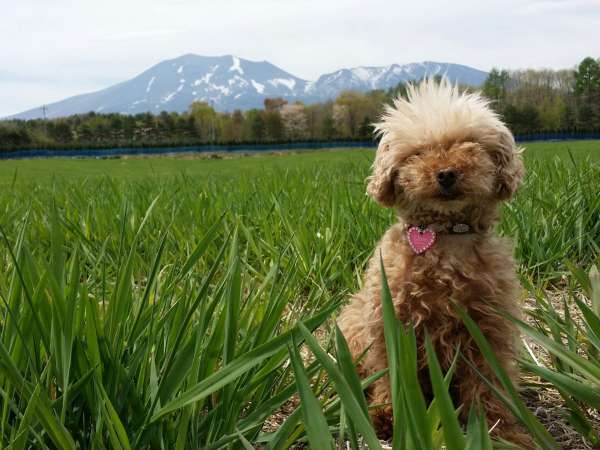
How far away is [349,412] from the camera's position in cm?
97

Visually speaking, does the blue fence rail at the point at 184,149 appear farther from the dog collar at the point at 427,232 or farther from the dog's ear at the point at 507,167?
the dog collar at the point at 427,232

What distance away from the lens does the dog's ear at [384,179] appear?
6.50 ft

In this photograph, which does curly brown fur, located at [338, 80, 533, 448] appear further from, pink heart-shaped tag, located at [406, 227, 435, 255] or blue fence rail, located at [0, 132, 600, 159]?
blue fence rail, located at [0, 132, 600, 159]

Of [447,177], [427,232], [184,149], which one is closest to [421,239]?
[427,232]

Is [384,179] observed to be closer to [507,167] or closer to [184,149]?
[507,167]

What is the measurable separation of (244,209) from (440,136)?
1.84 metres

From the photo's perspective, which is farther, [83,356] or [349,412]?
[83,356]

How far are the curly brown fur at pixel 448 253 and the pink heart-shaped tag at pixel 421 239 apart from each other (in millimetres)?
20

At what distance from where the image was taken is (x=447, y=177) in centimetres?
178

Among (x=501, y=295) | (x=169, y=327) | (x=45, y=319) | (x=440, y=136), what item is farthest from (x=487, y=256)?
(x=45, y=319)

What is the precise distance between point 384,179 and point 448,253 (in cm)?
34

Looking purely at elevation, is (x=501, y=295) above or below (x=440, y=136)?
below

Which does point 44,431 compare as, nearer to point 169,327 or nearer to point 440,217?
point 169,327

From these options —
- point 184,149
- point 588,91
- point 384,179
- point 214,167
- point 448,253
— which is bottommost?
point 184,149
